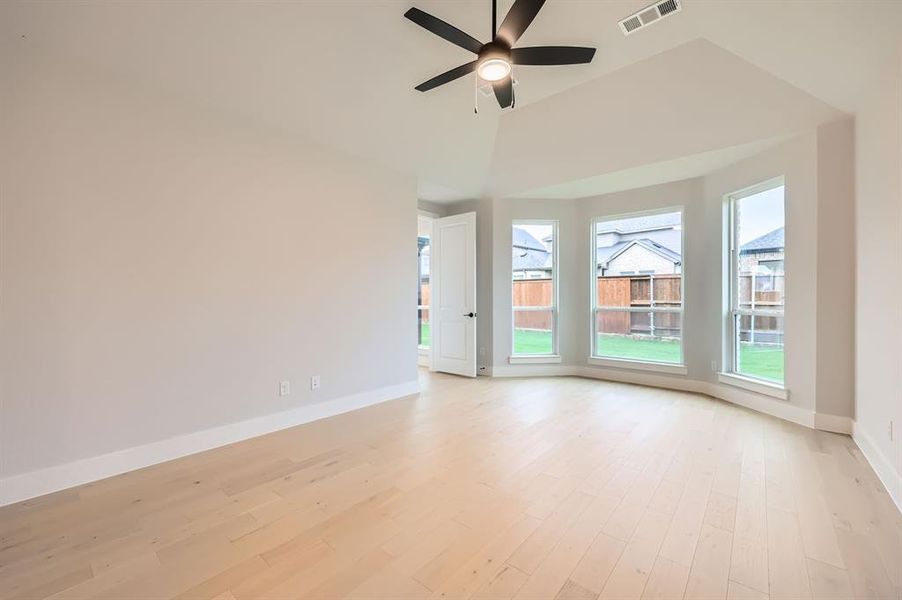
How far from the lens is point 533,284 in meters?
5.62

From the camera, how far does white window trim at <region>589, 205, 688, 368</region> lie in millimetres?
4715

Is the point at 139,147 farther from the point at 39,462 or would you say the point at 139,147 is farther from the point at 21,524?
the point at 21,524

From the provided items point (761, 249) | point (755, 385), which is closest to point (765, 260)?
point (761, 249)

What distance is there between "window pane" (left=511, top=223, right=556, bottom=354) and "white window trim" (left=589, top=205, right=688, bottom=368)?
556mm

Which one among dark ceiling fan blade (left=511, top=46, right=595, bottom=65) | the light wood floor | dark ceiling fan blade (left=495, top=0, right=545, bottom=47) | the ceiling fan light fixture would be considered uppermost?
dark ceiling fan blade (left=511, top=46, right=595, bottom=65)

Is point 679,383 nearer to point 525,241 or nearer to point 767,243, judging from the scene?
point 767,243

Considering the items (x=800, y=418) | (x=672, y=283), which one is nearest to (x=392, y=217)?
(x=672, y=283)

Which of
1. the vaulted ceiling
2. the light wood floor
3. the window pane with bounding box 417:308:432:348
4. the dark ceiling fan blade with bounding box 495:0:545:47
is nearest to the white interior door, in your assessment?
the vaulted ceiling

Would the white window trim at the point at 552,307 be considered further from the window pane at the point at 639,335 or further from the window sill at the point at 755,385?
the window sill at the point at 755,385

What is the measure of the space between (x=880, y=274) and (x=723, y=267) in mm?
1834

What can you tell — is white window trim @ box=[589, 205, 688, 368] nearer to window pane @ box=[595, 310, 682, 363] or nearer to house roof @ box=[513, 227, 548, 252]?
window pane @ box=[595, 310, 682, 363]

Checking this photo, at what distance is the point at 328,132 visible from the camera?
Answer: 11.5 feet

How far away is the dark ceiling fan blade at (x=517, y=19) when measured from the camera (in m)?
1.80

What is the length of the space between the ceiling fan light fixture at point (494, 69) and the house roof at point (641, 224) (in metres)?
3.68
